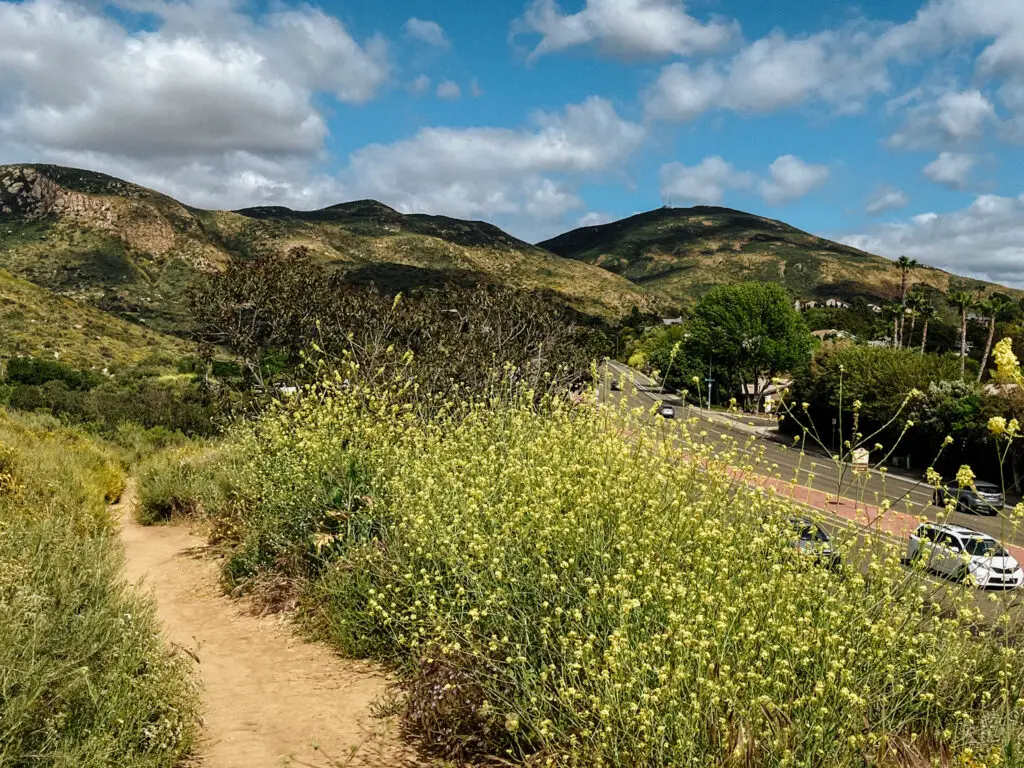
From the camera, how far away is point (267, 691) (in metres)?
6.66

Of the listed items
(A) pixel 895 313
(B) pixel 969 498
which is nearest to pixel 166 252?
(A) pixel 895 313

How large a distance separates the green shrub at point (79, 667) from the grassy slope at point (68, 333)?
39.1 m

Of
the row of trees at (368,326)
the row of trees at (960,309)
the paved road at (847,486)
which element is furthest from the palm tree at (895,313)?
the row of trees at (368,326)

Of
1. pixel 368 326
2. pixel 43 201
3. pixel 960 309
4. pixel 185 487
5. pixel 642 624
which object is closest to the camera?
pixel 642 624

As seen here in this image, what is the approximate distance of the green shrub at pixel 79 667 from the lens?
4250mm

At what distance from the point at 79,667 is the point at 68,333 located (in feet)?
160

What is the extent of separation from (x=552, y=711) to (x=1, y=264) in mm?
90179

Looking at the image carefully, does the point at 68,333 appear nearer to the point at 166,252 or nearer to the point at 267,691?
the point at 166,252

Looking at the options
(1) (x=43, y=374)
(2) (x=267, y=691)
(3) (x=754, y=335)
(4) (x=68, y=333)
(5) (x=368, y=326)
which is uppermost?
(3) (x=754, y=335)

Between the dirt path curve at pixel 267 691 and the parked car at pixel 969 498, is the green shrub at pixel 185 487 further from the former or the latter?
the parked car at pixel 969 498

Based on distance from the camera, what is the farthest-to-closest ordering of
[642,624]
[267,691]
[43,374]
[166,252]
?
[166,252] → [43,374] → [267,691] → [642,624]

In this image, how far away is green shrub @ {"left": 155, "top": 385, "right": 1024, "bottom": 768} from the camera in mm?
3945

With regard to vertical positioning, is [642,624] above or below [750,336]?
below

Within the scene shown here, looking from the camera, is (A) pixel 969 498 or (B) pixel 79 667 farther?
(A) pixel 969 498
